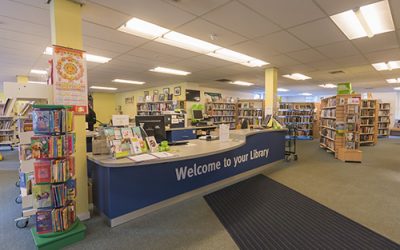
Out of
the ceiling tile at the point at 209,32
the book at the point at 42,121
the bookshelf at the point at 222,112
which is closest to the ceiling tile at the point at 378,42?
the ceiling tile at the point at 209,32

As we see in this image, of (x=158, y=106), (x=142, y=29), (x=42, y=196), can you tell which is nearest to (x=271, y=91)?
(x=142, y=29)

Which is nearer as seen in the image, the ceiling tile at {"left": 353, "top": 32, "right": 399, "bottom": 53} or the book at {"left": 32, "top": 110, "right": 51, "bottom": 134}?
the book at {"left": 32, "top": 110, "right": 51, "bottom": 134}

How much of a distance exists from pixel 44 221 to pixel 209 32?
11.2ft

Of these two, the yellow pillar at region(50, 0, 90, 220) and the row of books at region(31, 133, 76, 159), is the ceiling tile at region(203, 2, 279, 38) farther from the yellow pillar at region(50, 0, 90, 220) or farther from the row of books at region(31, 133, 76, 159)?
the row of books at region(31, 133, 76, 159)

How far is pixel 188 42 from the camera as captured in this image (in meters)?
4.11

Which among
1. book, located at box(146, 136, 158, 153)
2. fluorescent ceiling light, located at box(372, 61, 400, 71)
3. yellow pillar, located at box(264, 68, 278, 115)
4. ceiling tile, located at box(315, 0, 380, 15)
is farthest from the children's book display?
fluorescent ceiling light, located at box(372, 61, 400, 71)

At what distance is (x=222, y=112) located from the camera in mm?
10141

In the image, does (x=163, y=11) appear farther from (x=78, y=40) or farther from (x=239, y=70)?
(x=239, y=70)

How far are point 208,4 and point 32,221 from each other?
11.7 ft

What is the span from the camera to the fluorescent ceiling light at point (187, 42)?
378cm

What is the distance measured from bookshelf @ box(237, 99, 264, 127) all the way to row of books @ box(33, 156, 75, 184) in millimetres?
8135

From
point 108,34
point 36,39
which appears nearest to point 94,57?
point 36,39

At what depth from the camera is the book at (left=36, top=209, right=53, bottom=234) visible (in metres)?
2.10

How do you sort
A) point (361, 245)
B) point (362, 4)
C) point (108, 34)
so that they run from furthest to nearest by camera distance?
point (108, 34), point (362, 4), point (361, 245)
